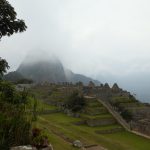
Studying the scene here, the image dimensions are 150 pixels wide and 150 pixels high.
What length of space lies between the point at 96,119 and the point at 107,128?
2.31m

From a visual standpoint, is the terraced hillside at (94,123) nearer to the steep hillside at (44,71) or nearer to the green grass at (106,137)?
the green grass at (106,137)

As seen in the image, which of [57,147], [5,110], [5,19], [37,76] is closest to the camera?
[5,19]

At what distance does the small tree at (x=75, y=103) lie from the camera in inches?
1884

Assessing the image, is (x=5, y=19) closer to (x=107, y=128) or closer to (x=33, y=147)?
(x=33, y=147)

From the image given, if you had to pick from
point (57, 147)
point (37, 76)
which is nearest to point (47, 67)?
point (37, 76)

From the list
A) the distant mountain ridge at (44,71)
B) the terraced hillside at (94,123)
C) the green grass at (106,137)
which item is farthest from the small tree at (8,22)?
the distant mountain ridge at (44,71)

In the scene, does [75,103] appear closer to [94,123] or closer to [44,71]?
[94,123]

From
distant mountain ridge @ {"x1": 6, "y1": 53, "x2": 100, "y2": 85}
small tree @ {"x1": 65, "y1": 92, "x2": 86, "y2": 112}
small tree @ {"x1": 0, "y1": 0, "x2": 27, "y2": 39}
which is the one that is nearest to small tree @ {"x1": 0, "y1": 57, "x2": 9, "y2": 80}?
small tree @ {"x1": 0, "y1": 0, "x2": 27, "y2": 39}

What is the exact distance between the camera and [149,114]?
48188 mm

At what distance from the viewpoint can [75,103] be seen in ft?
160

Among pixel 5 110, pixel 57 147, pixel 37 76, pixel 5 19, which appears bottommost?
pixel 57 147

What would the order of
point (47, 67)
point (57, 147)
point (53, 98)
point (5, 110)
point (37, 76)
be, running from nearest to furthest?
1. point (5, 110)
2. point (57, 147)
3. point (53, 98)
4. point (37, 76)
5. point (47, 67)

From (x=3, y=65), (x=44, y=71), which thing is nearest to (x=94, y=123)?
(x=3, y=65)

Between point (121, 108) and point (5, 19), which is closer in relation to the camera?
point (5, 19)
